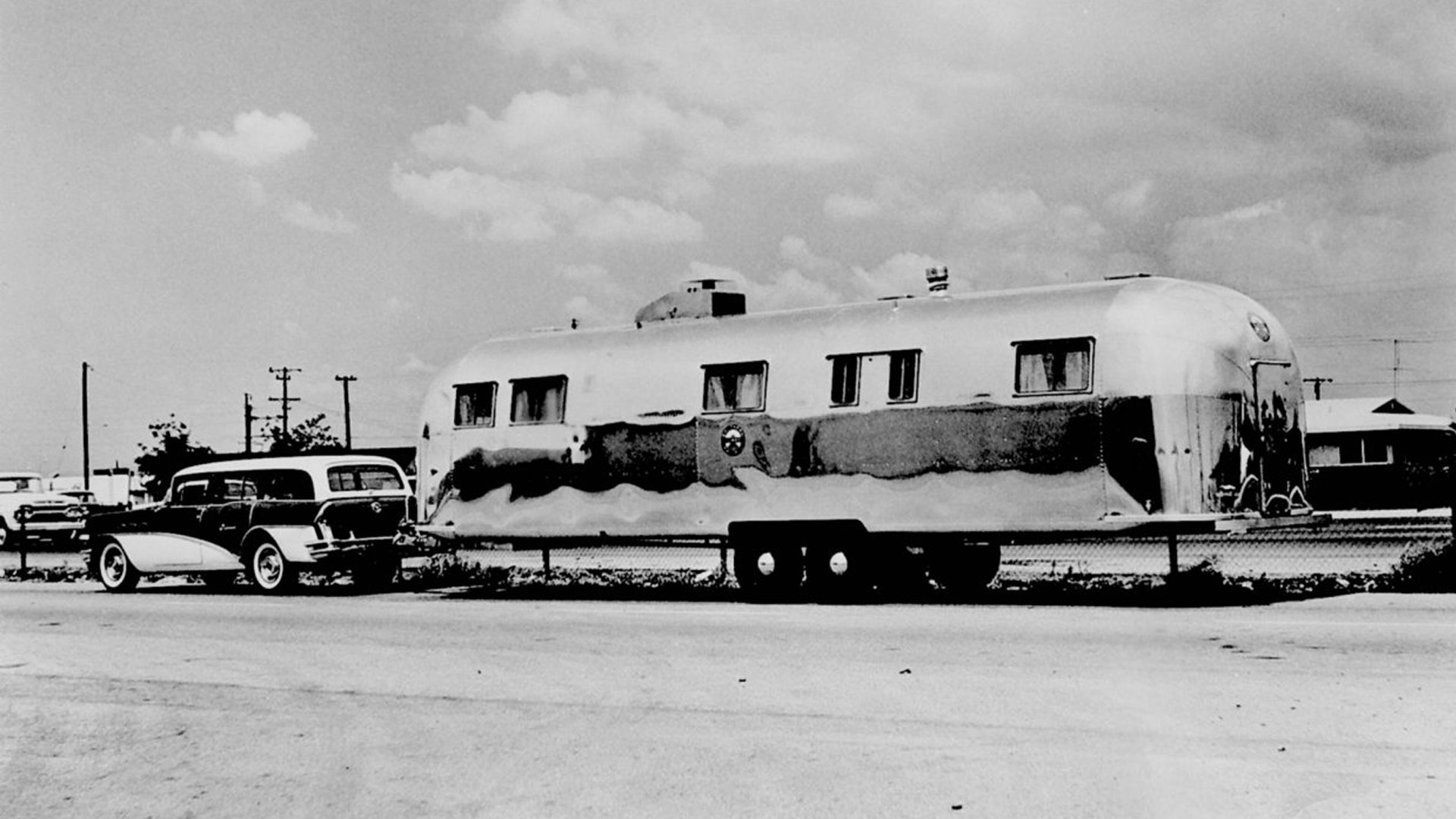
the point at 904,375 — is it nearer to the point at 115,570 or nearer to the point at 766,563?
the point at 766,563

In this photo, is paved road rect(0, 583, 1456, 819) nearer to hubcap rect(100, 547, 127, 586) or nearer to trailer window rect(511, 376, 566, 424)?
trailer window rect(511, 376, 566, 424)

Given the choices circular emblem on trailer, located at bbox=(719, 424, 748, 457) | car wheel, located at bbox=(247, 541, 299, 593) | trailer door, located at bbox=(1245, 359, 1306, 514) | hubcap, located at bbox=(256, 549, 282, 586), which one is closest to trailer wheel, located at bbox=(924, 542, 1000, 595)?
circular emblem on trailer, located at bbox=(719, 424, 748, 457)

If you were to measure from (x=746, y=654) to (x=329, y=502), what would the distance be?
932 cm

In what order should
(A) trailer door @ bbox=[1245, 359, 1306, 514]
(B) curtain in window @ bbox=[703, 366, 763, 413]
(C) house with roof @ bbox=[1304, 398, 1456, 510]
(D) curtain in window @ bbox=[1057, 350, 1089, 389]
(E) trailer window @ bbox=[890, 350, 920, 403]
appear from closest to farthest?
1. (D) curtain in window @ bbox=[1057, 350, 1089, 389]
2. (A) trailer door @ bbox=[1245, 359, 1306, 514]
3. (E) trailer window @ bbox=[890, 350, 920, 403]
4. (B) curtain in window @ bbox=[703, 366, 763, 413]
5. (C) house with roof @ bbox=[1304, 398, 1456, 510]

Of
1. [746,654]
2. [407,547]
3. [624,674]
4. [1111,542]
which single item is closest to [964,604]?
[746,654]

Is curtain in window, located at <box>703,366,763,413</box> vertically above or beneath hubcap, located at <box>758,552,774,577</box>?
above

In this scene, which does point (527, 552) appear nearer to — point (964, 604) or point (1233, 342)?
point (964, 604)

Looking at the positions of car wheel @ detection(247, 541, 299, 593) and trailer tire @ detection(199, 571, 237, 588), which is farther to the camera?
trailer tire @ detection(199, 571, 237, 588)

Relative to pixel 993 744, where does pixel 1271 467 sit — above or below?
above

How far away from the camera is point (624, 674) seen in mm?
10664

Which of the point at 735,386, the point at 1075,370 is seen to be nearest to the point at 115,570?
the point at 735,386

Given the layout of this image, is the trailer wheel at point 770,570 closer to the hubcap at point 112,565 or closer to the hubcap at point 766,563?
the hubcap at point 766,563

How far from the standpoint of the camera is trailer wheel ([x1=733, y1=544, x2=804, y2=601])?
16.9m

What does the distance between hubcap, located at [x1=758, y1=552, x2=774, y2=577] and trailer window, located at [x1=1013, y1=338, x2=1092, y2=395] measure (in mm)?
3488
